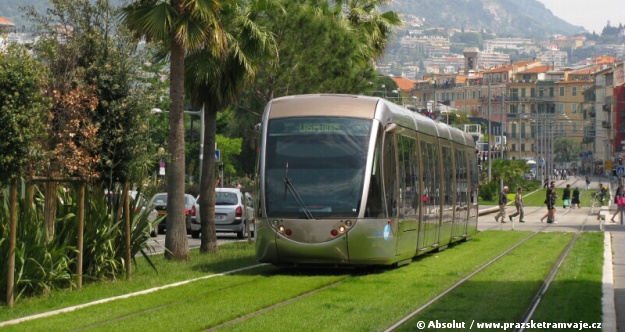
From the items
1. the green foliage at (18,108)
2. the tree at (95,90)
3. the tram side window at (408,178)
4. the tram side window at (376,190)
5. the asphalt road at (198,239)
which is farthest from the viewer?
the asphalt road at (198,239)

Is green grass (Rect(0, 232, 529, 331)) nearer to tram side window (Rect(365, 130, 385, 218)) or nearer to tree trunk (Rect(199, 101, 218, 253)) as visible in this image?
tram side window (Rect(365, 130, 385, 218))

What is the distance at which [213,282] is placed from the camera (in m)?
21.0

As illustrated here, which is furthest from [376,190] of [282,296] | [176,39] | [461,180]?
[461,180]

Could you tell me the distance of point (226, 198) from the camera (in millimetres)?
42438

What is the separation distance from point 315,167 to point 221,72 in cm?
677

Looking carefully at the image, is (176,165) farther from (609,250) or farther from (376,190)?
(609,250)

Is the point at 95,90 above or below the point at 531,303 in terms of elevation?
above

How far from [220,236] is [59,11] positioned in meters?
23.6

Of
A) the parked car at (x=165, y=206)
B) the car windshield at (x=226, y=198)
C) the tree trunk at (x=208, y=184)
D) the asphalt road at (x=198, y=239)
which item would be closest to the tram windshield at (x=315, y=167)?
the tree trunk at (x=208, y=184)

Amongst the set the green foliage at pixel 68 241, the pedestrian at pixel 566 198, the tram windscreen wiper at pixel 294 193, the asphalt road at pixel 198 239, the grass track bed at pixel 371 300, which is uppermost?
the pedestrian at pixel 566 198

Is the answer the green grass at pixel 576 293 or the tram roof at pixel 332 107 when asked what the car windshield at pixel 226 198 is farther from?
the tram roof at pixel 332 107

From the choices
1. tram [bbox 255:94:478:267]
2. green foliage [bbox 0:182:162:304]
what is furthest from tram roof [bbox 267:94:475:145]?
green foliage [bbox 0:182:162:304]

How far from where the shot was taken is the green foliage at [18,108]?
16.8m

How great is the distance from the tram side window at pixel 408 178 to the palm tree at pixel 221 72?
15.3 ft
